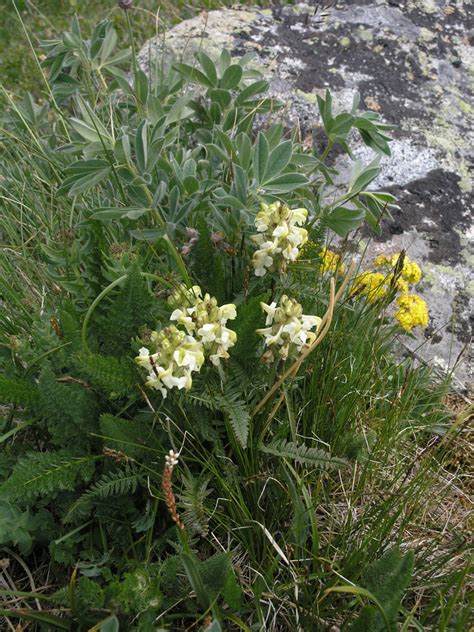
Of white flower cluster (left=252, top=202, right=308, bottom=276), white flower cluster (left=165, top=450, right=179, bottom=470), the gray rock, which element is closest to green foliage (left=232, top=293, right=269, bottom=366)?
white flower cluster (left=252, top=202, right=308, bottom=276)

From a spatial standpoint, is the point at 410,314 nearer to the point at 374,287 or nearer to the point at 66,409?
the point at 374,287

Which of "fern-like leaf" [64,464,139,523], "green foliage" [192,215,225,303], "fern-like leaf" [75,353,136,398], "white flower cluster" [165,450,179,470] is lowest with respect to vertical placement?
"fern-like leaf" [64,464,139,523]

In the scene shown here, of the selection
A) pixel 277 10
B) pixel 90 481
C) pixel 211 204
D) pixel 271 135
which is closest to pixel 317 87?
pixel 277 10

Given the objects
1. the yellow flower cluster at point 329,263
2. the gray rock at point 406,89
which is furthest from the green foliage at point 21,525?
the gray rock at point 406,89

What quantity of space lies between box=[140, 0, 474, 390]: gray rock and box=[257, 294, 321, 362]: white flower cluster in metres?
1.15

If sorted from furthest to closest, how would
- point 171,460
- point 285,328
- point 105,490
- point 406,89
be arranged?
point 406,89, point 105,490, point 285,328, point 171,460

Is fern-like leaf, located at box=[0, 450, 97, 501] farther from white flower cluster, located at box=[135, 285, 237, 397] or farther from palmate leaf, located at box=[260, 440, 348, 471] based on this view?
palmate leaf, located at box=[260, 440, 348, 471]

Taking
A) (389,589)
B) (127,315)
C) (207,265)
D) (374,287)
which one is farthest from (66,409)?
(374,287)

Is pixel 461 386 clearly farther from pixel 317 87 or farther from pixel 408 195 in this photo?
pixel 317 87

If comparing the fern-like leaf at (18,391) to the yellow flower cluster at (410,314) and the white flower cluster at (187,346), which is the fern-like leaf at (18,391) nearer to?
the white flower cluster at (187,346)

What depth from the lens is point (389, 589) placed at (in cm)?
150

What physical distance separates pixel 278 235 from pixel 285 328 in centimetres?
24

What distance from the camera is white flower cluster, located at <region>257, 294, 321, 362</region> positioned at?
4.92ft

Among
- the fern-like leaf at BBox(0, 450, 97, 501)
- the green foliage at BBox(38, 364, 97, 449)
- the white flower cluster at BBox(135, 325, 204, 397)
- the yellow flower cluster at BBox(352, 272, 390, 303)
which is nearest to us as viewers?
the white flower cluster at BBox(135, 325, 204, 397)
